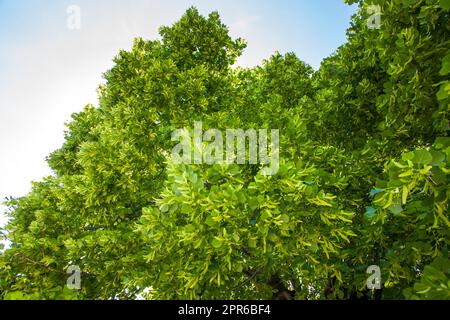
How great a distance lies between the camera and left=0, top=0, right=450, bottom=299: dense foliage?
4.20m

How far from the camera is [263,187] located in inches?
168

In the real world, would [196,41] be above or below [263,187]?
above

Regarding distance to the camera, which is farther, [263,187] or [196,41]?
[196,41]

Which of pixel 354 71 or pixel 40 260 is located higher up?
pixel 354 71

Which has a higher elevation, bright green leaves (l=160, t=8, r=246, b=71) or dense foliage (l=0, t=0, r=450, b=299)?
bright green leaves (l=160, t=8, r=246, b=71)

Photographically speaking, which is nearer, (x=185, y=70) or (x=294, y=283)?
(x=185, y=70)

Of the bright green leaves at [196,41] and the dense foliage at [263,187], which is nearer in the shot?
the dense foliage at [263,187]

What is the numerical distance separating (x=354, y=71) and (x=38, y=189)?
10333 millimetres

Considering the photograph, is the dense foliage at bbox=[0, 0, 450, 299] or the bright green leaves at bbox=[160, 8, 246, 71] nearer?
the dense foliage at bbox=[0, 0, 450, 299]

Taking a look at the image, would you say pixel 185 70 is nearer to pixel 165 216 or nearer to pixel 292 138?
pixel 292 138

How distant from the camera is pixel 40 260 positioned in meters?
6.88

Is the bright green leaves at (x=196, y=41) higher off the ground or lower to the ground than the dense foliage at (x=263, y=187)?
higher

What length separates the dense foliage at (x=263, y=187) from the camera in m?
4.20
